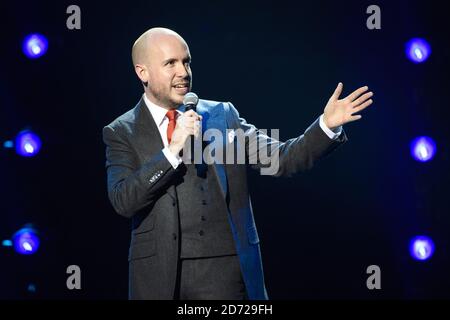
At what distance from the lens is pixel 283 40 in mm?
3537

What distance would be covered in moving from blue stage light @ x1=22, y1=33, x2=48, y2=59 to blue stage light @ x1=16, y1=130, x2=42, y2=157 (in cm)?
39

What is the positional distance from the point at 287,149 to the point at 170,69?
1.70ft

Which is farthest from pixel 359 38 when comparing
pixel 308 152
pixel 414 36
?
pixel 308 152

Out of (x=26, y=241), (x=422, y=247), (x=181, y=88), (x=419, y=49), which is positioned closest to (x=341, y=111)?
(x=181, y=88)

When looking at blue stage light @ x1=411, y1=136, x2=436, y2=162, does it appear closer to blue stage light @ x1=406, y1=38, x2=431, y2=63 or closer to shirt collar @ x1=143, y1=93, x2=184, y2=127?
blue stage light @ x1=406, y1=38, x2=431, y2=63

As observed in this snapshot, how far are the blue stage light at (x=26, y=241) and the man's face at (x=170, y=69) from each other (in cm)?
133

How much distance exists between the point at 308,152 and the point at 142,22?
139cm

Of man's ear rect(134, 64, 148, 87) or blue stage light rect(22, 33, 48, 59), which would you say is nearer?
man's ear rect(134, 64, 148, 87)

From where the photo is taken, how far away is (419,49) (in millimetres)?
3525

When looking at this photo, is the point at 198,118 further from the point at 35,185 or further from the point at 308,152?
the point at 35,185

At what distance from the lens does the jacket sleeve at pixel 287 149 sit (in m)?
2.48

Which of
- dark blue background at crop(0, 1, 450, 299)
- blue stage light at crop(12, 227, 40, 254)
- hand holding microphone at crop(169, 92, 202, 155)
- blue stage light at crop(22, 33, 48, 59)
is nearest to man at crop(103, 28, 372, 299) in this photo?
hand holding microphone at crop(169, 92, 202, 155)

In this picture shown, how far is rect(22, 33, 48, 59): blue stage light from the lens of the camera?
348cm

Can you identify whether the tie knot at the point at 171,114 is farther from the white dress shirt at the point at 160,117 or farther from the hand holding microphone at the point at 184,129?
the hand holding microphone at the point at 184,129
